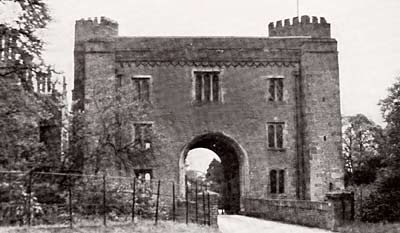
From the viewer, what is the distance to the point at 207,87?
36625 millimetres

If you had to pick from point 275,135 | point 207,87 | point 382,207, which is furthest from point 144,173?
point 382,207

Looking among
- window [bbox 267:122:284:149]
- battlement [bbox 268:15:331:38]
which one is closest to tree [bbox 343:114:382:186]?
battlement [bbox 268:15:331:38]

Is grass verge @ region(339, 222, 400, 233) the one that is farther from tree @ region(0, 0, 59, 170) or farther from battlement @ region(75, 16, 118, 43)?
battlement @ region(75, 16, 118, 43)

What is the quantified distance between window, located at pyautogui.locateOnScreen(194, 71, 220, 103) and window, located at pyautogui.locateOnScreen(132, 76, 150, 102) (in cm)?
247

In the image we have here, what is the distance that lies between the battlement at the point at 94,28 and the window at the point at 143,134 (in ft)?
21.6

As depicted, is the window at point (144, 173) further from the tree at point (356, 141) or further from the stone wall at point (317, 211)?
the tree at point (356, 141)

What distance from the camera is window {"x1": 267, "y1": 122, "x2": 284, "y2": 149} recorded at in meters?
36.4

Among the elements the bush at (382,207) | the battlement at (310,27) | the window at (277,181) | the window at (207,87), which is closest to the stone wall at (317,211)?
the bush at (382,207)

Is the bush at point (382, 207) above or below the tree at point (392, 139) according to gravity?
below

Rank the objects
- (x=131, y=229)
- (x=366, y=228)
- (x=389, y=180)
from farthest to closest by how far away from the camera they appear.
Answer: (x=389, y=180), (x=366, y=228), (x=131, y=229)

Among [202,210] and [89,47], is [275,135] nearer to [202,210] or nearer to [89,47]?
[89,47]

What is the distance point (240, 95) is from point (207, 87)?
67.7 inches

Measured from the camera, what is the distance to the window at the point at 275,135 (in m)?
36.4

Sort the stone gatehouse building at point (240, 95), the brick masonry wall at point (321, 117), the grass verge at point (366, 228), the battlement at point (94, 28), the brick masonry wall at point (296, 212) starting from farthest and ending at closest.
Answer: the battlement at point (94, 28), the stone gatehouse building at point (240, 95), the brick masonry wall at point (321, 117), the brick masonry wall at point (296, 212), the grass verge at point (366, 228)
